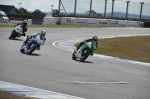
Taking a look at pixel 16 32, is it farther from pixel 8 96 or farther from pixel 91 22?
pixel 91 22

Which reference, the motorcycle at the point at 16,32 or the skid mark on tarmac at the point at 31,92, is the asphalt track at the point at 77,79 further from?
the motorcycle at the point at 16,32

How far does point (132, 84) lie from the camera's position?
441 inches

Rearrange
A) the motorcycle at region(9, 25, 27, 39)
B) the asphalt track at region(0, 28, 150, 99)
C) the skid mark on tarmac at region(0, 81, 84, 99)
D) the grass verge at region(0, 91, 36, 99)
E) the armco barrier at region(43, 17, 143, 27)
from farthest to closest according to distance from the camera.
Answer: the armco barrier at region(43, 17, 143, 27) < the motorcycle at region(9, 25, 27, 39) < the asphalt track at region(0, 28, 150, 99) < the skid mark on tarmac at region(0, 81, 84, 99) < the grass verge at region(0, 91, 36, 99)

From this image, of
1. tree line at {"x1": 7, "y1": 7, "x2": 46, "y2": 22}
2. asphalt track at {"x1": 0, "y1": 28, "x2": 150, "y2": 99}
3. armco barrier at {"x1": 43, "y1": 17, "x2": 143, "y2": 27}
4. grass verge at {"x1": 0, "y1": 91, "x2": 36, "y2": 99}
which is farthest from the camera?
tree line at {"x1": 7, "y1": 7, "x2": 46, "y2": 22}

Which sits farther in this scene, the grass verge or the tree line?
the tree line

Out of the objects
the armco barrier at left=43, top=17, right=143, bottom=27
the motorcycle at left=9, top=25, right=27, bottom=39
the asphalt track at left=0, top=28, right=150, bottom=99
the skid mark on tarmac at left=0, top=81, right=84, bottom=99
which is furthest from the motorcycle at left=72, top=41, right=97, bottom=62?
the armco barrier at left=43, top=17, right=143, bottom=27

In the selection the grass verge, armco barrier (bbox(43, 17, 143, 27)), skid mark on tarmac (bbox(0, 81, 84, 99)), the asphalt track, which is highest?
the grass verge

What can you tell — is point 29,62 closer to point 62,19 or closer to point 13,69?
point 13,69

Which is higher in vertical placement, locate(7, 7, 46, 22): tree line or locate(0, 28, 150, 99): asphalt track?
locate(0, 28, 150, 99): asphalt track

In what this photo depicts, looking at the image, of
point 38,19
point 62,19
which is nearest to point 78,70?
point 62,19

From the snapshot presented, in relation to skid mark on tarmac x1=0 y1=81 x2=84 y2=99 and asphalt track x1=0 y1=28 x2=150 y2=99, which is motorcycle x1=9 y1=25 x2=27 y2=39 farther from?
skid mark on tarmac x1=0 y1=81 x2=84 y2=99

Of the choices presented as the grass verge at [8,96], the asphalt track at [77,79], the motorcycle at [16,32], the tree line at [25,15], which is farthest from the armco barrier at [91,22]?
the grass verge at [8,96]

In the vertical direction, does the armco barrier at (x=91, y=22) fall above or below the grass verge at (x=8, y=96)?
below

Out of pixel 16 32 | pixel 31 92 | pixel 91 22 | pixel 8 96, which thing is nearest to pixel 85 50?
pixel 16 32
